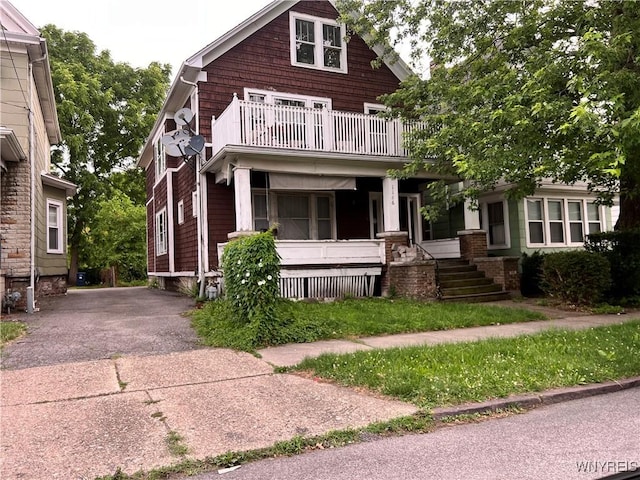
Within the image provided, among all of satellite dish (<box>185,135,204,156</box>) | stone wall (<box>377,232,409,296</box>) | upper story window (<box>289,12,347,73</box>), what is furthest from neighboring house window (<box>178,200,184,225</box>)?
stone wall (<box>377,232,409,296</box>)

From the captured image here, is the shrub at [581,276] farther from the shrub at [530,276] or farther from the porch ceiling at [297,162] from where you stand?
the porch ceiling at [297,162]

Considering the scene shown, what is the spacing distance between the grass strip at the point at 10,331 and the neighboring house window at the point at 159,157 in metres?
9.82

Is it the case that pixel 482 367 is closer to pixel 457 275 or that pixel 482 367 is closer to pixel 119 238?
pixel 457 275

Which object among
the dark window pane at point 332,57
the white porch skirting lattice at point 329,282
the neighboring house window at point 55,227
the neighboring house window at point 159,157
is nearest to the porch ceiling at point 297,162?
the white porch skirting lattice at point 329,282

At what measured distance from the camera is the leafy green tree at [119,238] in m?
28.5

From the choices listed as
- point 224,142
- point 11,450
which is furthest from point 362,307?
point 11,450

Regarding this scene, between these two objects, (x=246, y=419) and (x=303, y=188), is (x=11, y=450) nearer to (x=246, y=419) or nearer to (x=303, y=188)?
(x=246, y=419)

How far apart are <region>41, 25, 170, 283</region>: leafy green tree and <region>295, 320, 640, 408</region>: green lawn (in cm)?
2419

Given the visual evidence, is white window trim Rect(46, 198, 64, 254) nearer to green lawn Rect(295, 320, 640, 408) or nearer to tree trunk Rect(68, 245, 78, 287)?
tree trunk Rect(68, 245, 78, 287)

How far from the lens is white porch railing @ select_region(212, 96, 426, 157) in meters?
11.4

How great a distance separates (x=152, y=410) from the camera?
14.7ft

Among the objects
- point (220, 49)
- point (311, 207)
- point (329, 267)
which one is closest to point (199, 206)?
point (311, 207)

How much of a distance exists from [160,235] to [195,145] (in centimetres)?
868

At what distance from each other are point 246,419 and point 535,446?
7.78ft
